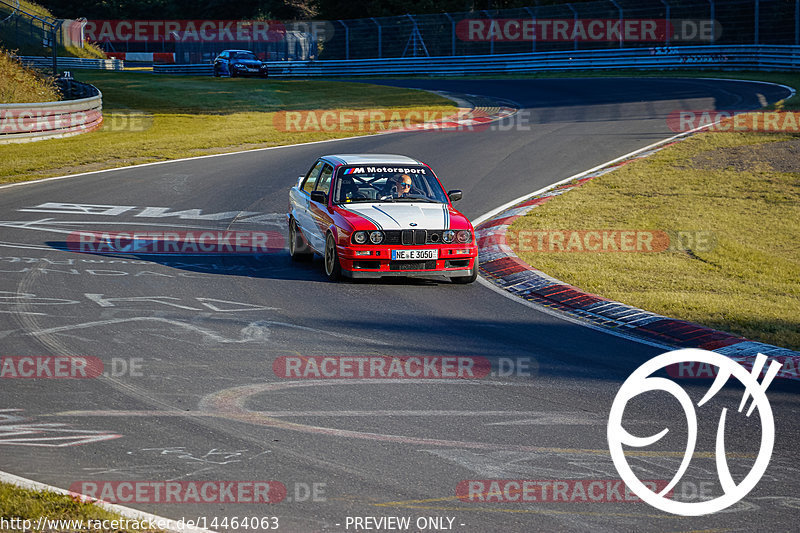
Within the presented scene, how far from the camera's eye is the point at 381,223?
11430mm

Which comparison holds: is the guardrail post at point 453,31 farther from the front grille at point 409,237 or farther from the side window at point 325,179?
the front grille at point 409,237

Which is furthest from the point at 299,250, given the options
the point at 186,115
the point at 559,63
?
the point at 559,63

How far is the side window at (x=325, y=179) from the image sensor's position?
1282 centimetres

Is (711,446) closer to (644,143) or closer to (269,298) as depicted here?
(269,298)

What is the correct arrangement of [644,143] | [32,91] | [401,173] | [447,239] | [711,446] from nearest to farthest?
[711,446] → [447,239] → [401,173] → [644,143] → [32,91]

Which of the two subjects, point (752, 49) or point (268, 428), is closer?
point (268, 428)

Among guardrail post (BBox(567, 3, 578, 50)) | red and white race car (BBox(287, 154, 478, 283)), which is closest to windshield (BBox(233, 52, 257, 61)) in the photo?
guardrail post (BBox(567, 3, 578, 50))

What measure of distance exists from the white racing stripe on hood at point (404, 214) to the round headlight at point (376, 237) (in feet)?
0.31

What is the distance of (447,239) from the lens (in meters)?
11.5

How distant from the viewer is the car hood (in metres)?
11.5

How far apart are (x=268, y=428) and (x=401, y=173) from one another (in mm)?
6738

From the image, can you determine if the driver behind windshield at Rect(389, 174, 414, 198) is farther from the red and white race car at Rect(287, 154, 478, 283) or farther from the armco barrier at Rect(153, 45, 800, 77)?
the armco barrier at Rect(153, 45, 800, 77)

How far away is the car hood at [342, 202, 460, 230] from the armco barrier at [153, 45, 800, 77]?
99.3ft

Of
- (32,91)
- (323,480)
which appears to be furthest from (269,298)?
(32,91)
